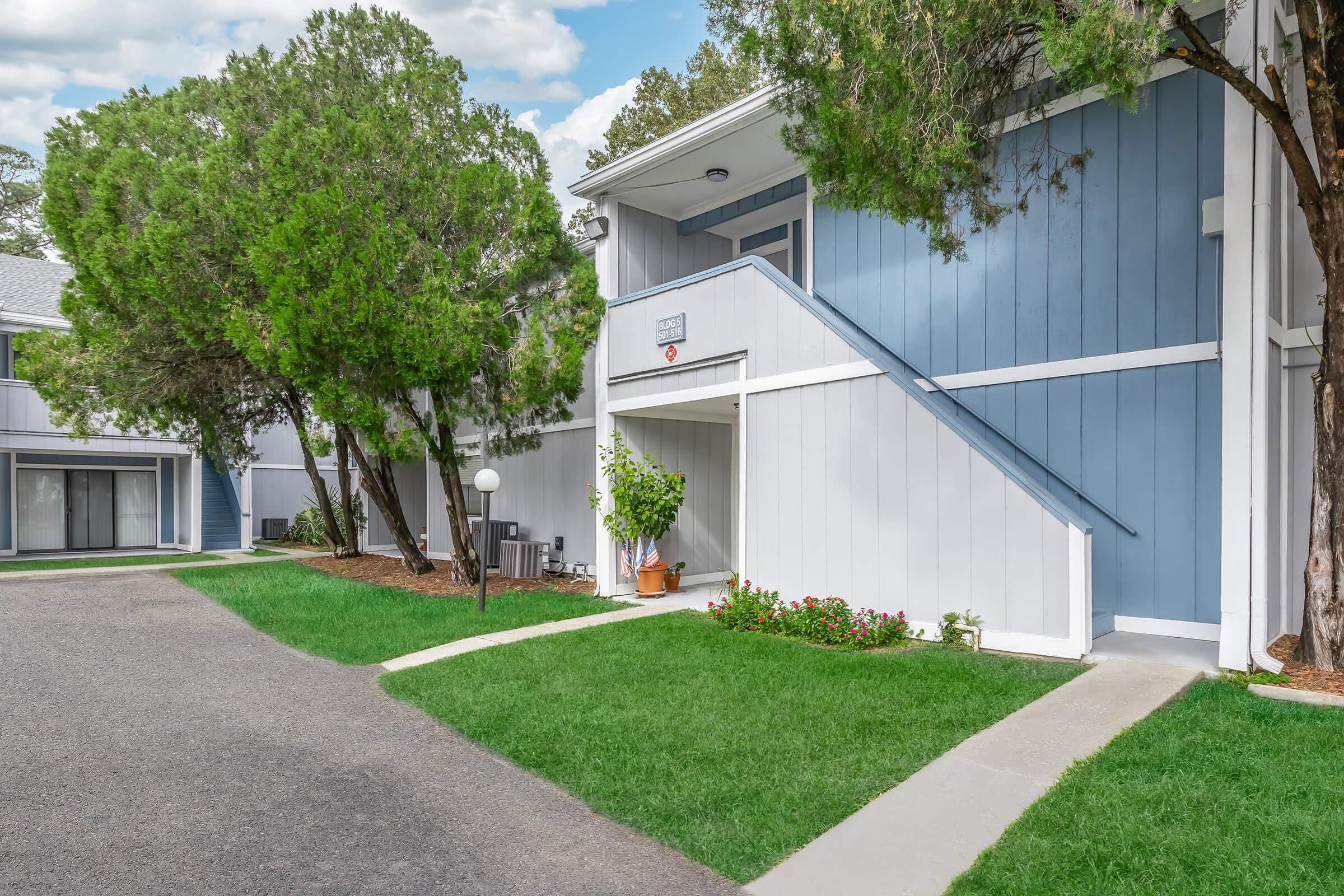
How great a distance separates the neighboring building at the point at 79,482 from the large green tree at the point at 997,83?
658 inches

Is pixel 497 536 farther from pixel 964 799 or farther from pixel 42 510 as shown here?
pixel 42 510

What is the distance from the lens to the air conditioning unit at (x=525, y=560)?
11.5 metres

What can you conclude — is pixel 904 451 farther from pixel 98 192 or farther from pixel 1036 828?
pixel 98 192

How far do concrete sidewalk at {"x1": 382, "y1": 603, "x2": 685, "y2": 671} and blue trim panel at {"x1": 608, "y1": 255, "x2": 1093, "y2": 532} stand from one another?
3.57 m

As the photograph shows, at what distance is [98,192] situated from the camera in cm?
904

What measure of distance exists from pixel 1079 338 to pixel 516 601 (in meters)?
6.75

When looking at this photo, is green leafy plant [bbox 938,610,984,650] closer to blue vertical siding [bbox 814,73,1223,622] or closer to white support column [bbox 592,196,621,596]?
blue vertical siding [bbox 814,73,1223,622]

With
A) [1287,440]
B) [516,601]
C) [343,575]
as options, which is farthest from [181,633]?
[1287,440]

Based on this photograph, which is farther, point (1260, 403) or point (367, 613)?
point (367, 613)

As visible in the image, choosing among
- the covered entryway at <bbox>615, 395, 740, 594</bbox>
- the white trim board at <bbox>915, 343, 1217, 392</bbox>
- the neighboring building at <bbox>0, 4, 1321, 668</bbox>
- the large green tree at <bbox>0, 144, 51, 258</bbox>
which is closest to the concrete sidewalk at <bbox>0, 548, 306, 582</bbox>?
the neighboring building at <bbox>0, 4, 1321, 668</bbox>

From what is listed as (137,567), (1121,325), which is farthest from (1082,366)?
(137,567)

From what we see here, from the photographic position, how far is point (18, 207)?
27984 millimetres

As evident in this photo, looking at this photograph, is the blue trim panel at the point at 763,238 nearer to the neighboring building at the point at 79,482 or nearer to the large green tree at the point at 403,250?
the large green tree at the point at 403,250

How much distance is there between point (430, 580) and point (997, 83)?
9739mm
